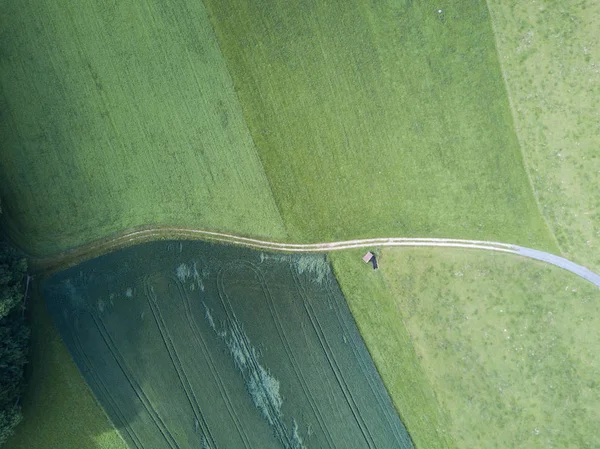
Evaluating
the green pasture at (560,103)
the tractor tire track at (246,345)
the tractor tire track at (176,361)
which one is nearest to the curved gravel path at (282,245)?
the green pasture at (560,103)

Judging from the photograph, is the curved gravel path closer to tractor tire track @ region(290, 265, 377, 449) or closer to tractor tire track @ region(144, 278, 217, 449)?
tractor tire track @ region(290, 265, 377, 449)

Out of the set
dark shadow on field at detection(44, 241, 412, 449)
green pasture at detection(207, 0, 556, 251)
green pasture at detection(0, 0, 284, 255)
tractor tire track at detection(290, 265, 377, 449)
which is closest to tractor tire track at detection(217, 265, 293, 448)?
dark shadow on field at detection(44, 241, 412, 449)

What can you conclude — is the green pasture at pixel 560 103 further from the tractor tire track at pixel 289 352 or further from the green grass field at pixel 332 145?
the tractor tire track at pixel 289 352

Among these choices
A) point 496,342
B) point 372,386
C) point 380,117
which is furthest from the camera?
point 372,386

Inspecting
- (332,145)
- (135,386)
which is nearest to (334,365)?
(135,386)

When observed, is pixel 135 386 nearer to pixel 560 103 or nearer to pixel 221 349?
pixel 221 349

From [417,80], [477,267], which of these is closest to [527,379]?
[477,267]

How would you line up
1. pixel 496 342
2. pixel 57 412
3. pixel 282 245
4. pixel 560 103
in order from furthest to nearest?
pixel 57 412
pixel 282 245
pixel 496 342
pixel 560 103
